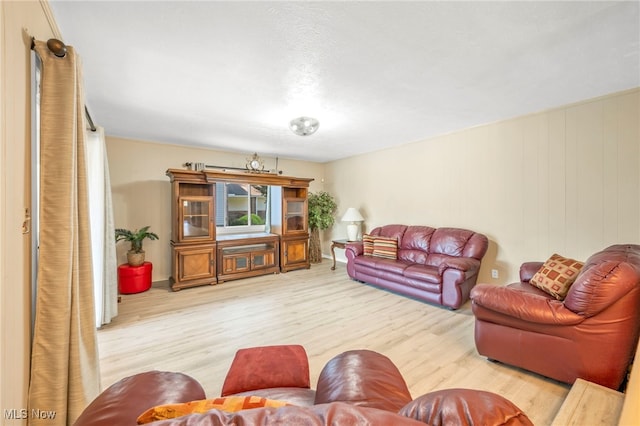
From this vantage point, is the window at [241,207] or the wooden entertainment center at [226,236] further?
the window at [241,207]

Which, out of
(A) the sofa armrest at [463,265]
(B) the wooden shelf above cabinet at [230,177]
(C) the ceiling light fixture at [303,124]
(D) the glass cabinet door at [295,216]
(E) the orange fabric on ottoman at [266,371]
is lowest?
(E) the orange fabric on ottoman at [266,371]

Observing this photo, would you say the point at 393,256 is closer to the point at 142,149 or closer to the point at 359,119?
the point at 359,119

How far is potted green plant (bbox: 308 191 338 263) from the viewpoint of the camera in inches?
229

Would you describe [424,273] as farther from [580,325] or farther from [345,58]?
[345,58]

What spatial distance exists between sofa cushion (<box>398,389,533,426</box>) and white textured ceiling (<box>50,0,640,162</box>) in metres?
1.86

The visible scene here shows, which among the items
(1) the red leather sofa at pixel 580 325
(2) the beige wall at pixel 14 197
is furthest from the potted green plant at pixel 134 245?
(1) the red leather sofa at pixel 580 325

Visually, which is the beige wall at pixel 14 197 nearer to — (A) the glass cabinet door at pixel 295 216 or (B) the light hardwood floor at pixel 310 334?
(B) the light hardwood floor at pixel 310 334

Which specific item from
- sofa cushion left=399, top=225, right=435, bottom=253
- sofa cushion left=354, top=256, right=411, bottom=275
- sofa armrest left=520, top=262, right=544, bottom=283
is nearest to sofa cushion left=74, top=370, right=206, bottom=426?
sofa cushion left=354, top=256, right=411, bottom=275

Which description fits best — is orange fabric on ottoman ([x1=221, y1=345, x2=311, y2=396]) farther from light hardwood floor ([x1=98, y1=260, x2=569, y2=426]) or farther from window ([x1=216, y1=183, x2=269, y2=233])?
window ([x1=216, y1=183, x2=269, y2=233])

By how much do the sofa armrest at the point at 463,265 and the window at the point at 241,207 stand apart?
3.57 metres

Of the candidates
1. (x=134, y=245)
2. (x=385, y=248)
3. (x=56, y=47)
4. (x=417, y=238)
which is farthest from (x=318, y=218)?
(x=56, y=47)

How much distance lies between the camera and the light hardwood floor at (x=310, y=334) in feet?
6.27

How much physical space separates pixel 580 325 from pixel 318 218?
451 centimetres

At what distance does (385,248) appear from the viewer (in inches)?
165
